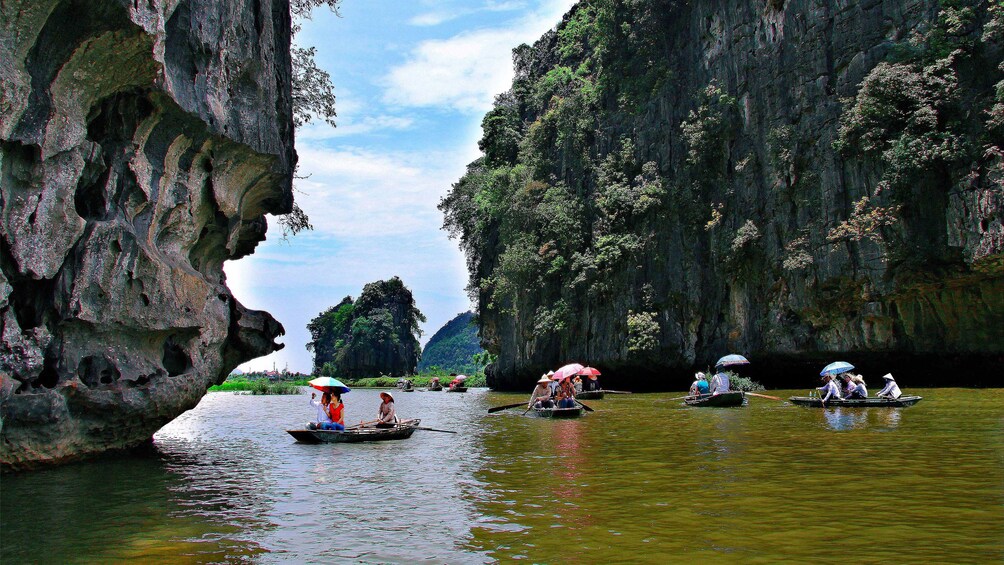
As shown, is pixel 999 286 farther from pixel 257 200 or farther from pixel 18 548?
pixel 18 548

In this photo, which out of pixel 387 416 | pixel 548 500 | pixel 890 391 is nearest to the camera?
pixel 548 500

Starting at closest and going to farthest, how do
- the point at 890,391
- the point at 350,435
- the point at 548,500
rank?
1. the point at 548,500
2. the point at 350,435
3. the point at 890,391

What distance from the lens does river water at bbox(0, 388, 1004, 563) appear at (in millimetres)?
6059

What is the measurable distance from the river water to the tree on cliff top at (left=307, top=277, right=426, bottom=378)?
6880 cm

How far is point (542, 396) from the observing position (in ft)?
66.1

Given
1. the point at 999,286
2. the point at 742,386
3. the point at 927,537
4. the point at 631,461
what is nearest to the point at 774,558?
the point at 927,537

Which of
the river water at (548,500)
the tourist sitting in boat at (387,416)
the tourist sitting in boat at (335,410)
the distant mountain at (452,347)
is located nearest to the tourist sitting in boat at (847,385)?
the river water at (548,500)

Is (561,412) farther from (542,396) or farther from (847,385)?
(847,385)

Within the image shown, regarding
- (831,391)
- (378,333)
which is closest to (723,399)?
(831,391)

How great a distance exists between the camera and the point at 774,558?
5.52 meters

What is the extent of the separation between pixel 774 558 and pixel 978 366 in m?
24.9

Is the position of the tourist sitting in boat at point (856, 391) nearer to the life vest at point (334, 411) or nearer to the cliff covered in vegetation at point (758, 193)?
the cliff covered in vegetation at point (758, 193)

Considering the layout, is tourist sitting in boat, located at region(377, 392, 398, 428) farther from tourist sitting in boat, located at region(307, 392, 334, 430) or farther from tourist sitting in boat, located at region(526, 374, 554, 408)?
tourist sitting in boat, located at region(526, 374, 554, 408)

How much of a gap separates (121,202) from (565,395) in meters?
12.7
